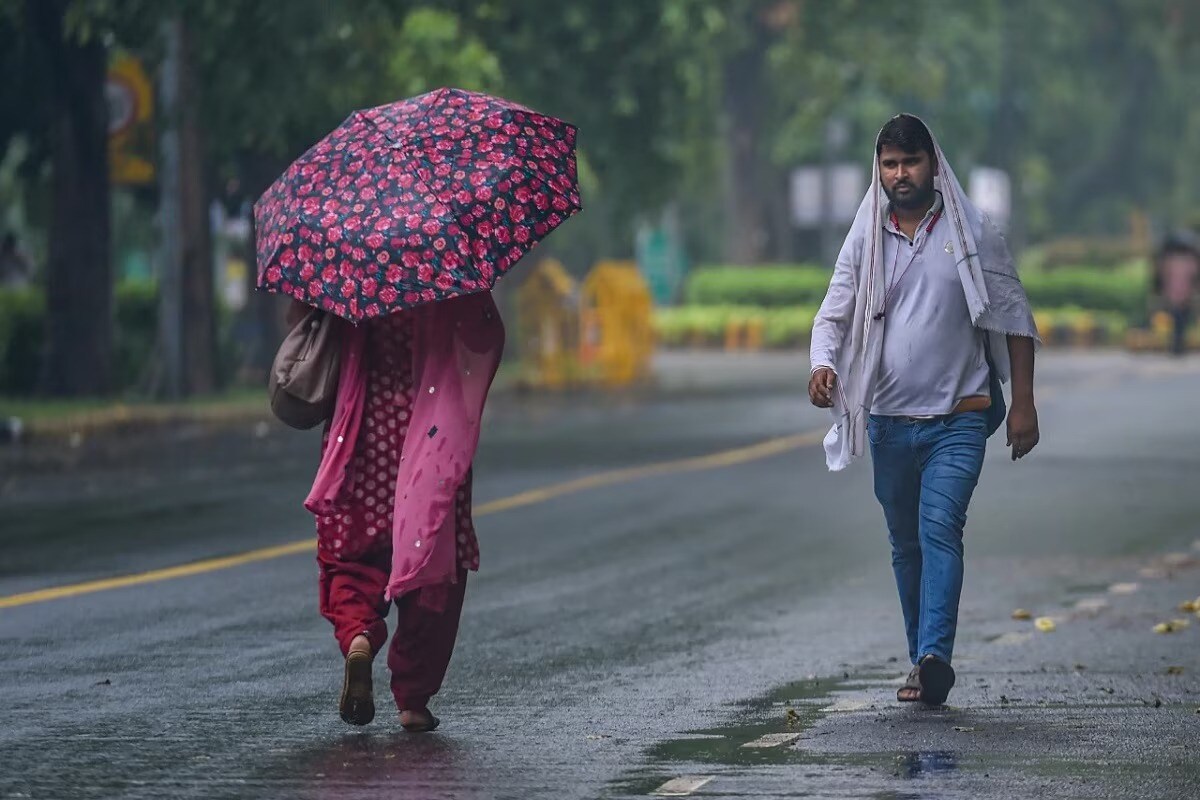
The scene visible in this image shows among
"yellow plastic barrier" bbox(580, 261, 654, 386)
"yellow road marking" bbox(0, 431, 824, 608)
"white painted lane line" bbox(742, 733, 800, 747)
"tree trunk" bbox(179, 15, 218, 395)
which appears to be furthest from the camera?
"yellow plastic barrier" bbox(580, 261, 654, 386)

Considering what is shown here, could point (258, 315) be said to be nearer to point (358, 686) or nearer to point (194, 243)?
point (194, 243)

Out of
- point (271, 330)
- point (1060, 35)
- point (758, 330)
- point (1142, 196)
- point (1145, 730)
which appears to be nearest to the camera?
point (1145, 730)

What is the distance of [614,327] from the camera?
117ft

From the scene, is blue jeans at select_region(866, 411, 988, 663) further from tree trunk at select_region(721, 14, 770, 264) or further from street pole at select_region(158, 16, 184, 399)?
tree trunk at select_region(721, 14, 770, 264)

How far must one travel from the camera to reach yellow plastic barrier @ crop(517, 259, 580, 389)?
111 feet

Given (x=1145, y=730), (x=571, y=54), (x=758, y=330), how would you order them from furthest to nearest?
1. (x=758, y=330)
2. (x=571, y=54)
3. (x=1145, y=730)

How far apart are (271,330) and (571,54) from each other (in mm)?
5764

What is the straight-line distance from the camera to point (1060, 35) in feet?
218

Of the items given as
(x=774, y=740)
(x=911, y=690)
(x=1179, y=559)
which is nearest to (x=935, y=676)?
(x=911, y=690)

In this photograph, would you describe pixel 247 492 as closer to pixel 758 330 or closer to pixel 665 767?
pixel 665 767

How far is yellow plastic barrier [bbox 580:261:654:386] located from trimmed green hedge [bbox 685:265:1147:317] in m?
16.2

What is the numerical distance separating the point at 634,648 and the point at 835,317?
6.74ft

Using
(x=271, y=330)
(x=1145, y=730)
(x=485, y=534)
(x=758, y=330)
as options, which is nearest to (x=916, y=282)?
(x=1145, y=730)

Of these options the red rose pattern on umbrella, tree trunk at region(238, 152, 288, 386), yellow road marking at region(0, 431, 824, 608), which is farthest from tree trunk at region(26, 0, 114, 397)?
the red rose pattern on umbrella
